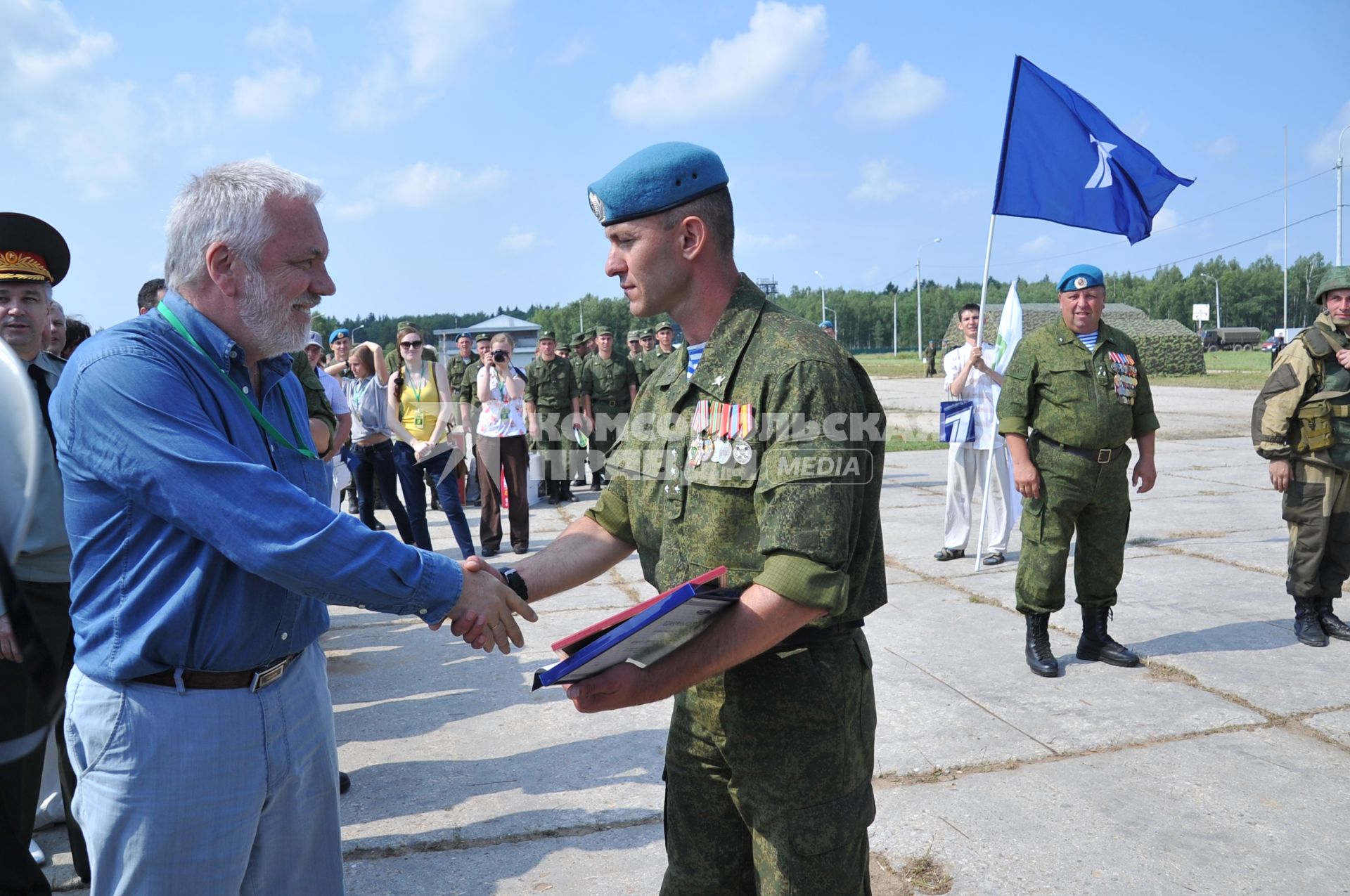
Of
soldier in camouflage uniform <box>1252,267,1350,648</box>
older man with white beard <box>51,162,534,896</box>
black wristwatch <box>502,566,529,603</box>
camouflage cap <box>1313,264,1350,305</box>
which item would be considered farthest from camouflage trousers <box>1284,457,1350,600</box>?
older man with white beard <box>51,162,534,896</box>

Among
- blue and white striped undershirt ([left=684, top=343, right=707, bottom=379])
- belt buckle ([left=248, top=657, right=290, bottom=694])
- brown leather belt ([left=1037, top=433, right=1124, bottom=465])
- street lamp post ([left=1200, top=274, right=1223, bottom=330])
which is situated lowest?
belt buckle ([left=248, top=657, right=290, bottom=694])

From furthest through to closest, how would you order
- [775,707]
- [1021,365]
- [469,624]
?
[1021,365]
[469,624]
[775,707]

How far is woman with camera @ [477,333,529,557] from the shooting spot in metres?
9.27

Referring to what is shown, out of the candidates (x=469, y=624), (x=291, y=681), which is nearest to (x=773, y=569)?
(x=469, y=624)

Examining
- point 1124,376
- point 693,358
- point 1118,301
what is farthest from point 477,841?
point 1118,301

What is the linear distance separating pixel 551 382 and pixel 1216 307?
4609 inches

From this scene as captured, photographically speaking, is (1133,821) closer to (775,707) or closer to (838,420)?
(775,707)

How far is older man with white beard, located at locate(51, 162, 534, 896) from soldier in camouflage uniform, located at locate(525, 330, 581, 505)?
391 inches

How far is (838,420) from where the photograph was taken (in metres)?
1.85

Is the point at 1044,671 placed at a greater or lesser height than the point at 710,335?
lesser

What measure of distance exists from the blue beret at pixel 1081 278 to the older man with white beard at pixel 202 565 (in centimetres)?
448

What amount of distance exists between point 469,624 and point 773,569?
2.49 feet

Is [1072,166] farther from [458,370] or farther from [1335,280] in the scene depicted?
[458,370]

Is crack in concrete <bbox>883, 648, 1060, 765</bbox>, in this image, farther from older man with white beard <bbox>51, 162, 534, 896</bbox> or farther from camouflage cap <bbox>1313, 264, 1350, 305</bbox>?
camouflage cap <bbox>1313, 264, 1350, 305</bbox>
